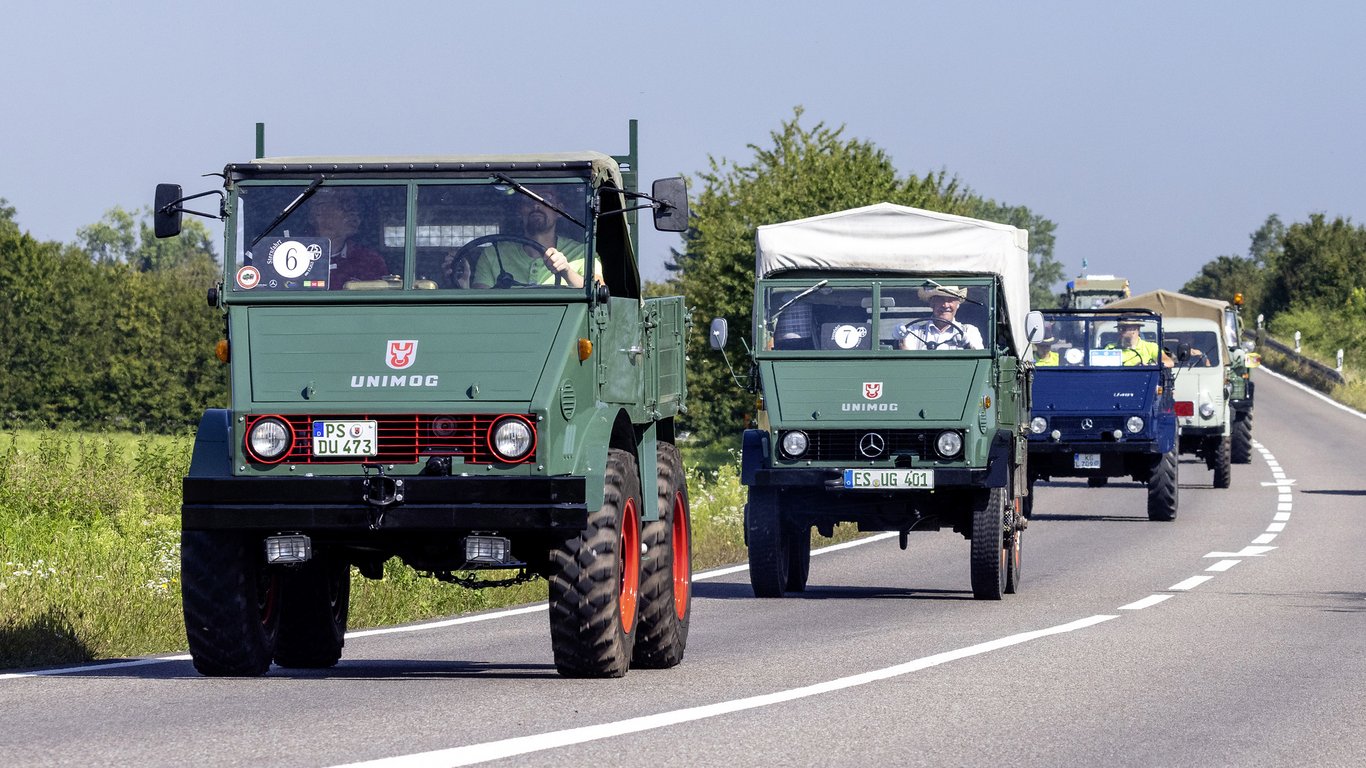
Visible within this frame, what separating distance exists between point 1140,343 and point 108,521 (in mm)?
12268

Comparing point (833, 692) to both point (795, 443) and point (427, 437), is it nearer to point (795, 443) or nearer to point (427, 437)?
point (427, 437)

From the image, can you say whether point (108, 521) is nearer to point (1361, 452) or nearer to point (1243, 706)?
point (1243, 706)

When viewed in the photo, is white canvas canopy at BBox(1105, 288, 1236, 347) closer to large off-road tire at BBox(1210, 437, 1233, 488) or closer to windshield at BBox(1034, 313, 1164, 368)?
large off-road tire at BBox(1210, 437, 1233, 488)

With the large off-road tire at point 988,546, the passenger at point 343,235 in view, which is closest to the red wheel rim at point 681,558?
the passenger at point 343,235

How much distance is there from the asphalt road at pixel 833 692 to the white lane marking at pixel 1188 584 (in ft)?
0.08

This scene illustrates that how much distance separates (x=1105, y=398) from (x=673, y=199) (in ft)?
54.7

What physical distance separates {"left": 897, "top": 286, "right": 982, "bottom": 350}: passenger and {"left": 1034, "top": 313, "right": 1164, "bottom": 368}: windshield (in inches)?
367

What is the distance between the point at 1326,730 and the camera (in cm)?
926

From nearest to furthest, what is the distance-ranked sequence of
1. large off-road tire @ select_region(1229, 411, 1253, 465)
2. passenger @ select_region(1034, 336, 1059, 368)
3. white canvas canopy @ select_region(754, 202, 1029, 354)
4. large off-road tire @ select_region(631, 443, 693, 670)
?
large off-road tire @ select_region(631, 443, 693, 670) → white canvas canopy @ select_region(754, 202, 1029, 354) → passenger @ select_region(1034, 336, 1059, 368) → large off-road tire @ select_region(1229, 411, 1253, 465)

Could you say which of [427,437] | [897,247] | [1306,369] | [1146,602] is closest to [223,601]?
[427,437]

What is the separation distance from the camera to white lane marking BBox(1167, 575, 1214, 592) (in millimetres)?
17328

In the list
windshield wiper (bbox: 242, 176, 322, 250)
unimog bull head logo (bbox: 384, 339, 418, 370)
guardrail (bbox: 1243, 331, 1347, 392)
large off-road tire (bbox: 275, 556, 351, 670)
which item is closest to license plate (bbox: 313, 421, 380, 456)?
unimog bull head logo (bbox: 384, 339, 418, 370)

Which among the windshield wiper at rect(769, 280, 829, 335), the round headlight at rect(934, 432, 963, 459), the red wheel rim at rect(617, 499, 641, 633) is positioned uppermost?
the windshield wiper at rect(769, 280, 829, 335)

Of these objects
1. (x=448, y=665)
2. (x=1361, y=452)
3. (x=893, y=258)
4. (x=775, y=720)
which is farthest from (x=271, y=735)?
(x=1361, y=452)
